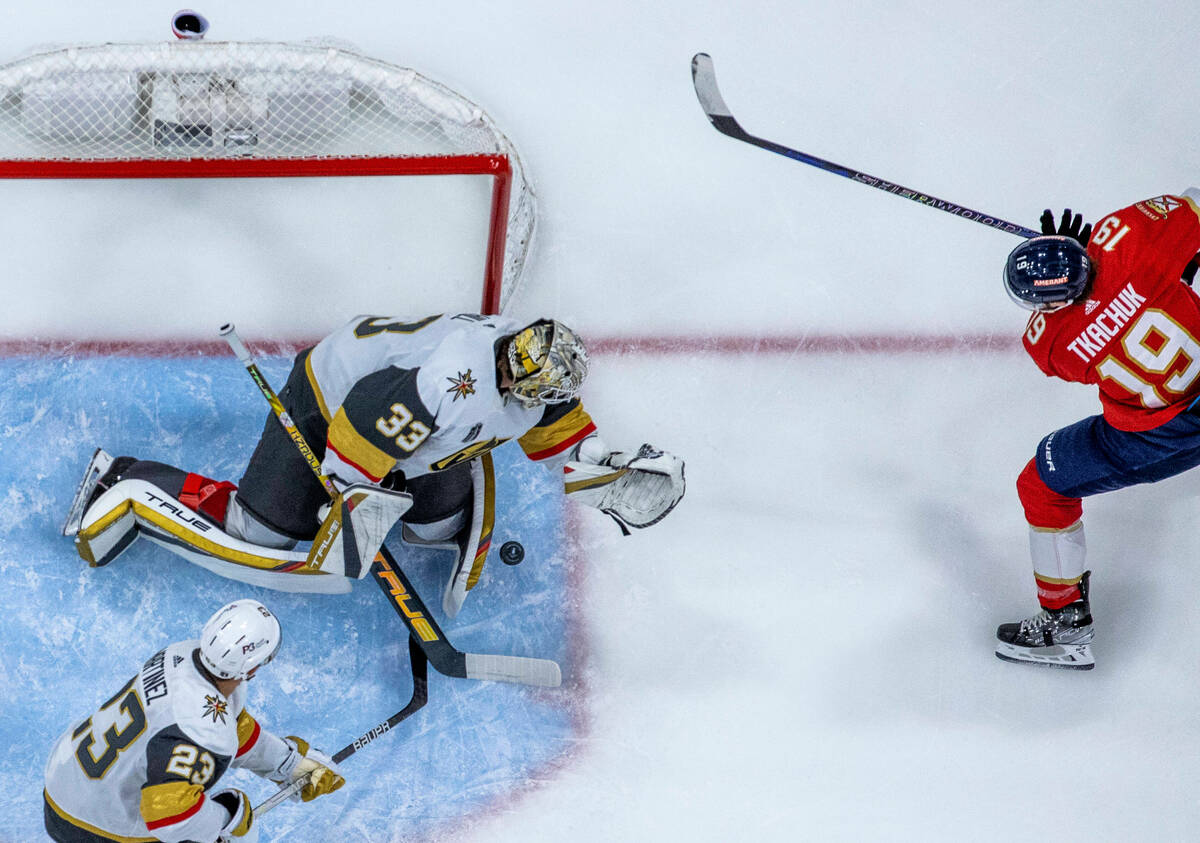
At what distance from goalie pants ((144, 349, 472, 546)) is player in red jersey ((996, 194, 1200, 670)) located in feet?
4.64

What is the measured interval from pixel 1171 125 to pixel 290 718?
10.00ft

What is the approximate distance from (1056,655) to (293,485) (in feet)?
6.48

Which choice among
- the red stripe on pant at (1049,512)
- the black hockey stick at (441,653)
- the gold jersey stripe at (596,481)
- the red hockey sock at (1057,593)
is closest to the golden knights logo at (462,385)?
the gold jersey stripe at (596,481)

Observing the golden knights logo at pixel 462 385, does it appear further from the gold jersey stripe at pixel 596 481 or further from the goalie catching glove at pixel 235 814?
the goalie catching glove at pixel 235 814

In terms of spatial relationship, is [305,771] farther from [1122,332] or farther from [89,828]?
[1122,332]

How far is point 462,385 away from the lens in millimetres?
2391

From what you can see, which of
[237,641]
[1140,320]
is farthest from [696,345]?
[237,641]

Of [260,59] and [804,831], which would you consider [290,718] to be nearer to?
[804,831]

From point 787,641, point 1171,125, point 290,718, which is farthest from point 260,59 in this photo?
point 1171,125

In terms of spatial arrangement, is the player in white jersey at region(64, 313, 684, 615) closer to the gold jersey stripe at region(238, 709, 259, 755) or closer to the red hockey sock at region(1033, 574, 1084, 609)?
the gold jersey stripe at region(238, 709, 259, 755)

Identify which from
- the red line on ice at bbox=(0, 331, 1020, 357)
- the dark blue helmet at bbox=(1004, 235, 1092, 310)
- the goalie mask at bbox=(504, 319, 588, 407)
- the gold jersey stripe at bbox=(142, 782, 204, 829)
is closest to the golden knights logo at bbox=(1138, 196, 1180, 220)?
the dark blue helmet at bbox=(1004, 235, 1092, 310)

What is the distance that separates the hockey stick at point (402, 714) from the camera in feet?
8.61

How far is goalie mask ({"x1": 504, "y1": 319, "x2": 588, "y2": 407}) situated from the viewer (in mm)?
2318

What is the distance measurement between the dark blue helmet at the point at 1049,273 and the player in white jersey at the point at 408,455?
866 mm
